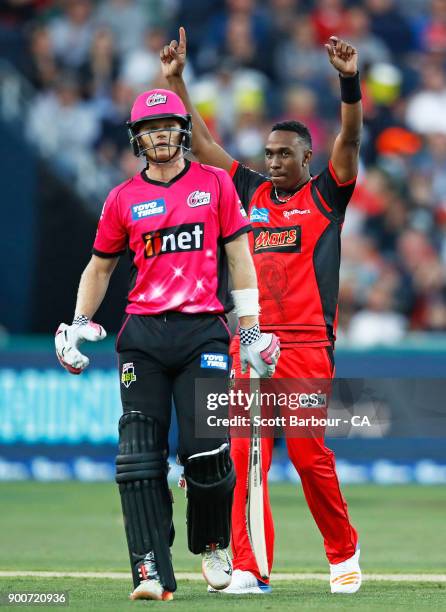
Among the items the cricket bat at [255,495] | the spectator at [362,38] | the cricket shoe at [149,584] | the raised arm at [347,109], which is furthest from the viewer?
the spectator at [362,38]

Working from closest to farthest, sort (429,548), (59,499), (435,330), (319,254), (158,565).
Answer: (158,565) < (319,254) < (429,548) < (59,499) < (435,330)

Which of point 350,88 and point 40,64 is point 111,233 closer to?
point 350,88

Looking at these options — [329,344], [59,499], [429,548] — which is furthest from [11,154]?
[329,344]

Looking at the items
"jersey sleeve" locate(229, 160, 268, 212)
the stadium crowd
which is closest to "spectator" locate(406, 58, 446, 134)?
the stadium crowd

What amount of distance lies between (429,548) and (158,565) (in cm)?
357

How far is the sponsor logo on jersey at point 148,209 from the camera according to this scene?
22.0 ft

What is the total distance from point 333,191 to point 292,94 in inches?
428

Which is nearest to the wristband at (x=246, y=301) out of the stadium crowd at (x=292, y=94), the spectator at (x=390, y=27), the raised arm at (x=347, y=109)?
the raised arm at (x=347, y=109)

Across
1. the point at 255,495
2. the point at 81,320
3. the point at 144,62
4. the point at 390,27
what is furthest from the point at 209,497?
the point at 390,27

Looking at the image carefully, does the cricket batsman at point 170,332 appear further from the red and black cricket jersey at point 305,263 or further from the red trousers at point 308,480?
the red and black cricket jersey at point 305,263

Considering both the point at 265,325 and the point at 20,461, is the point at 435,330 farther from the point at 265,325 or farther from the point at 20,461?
the point at 265,325

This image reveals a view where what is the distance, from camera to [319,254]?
7469 millimetres

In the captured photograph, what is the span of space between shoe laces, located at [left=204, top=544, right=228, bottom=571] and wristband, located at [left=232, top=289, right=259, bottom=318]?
1.16 metres

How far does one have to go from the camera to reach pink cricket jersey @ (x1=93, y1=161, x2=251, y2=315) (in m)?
6.68
